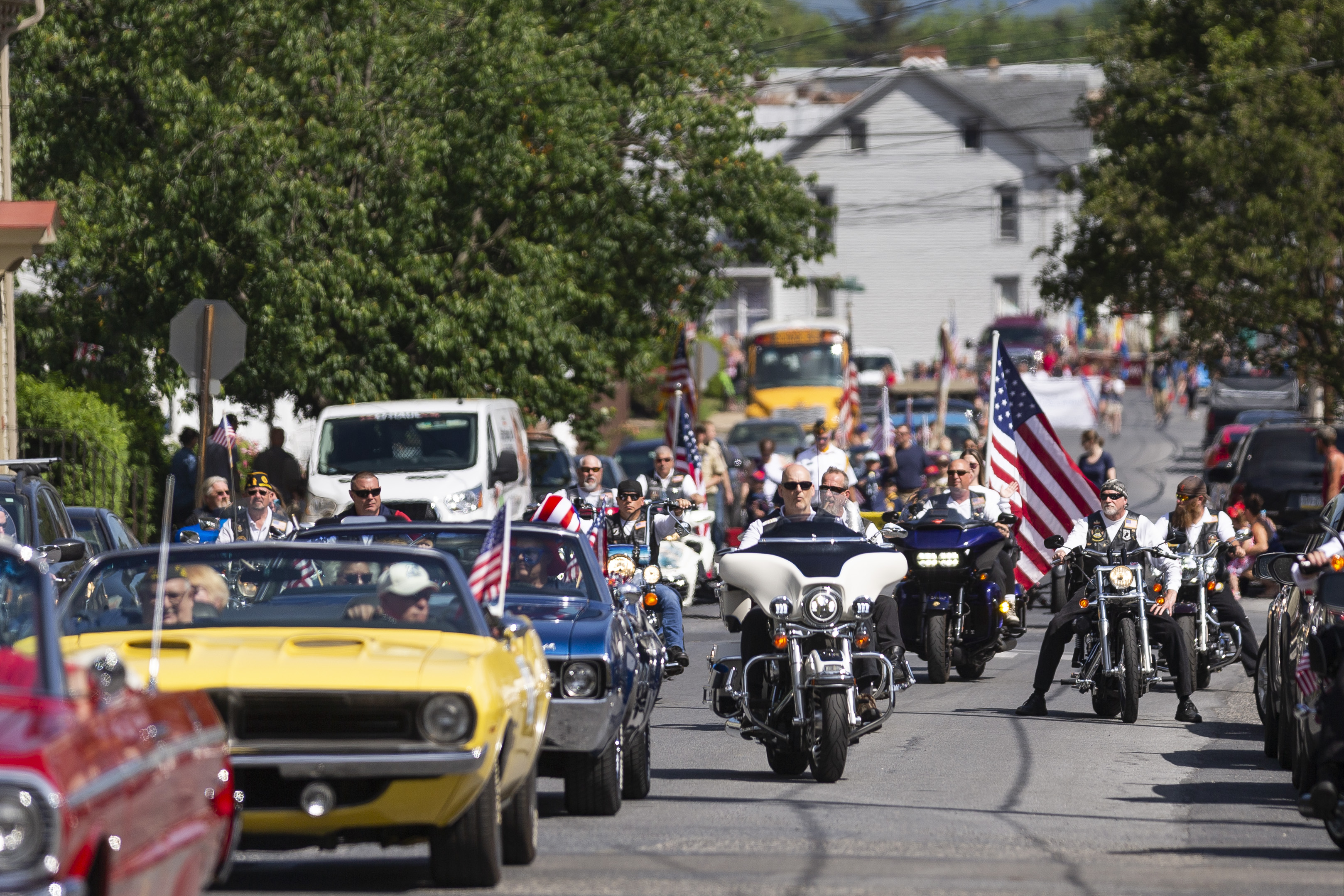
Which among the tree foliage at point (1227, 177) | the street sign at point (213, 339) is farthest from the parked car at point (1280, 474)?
the street sign at point (213, 339)

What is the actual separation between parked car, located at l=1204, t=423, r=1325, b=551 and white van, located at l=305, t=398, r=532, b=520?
352 inches

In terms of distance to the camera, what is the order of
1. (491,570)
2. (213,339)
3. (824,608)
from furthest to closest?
A: (213,339), (824,608), (491,570)

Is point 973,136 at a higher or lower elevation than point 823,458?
higher

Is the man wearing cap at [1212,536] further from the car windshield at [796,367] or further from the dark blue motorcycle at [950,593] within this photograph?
the car windshield at [796,367]

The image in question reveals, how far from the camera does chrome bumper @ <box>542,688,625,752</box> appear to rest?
909 cm

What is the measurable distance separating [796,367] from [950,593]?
3507 centimetres

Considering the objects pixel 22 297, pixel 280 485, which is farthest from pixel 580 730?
pixel 22 297

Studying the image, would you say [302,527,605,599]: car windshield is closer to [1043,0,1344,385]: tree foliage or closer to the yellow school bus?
[1043,0,1344,385]: tree foliage

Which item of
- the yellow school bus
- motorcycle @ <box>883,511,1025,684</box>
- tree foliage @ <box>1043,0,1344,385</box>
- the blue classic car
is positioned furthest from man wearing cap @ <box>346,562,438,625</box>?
the yellow school bus

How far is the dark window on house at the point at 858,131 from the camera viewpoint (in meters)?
81.4

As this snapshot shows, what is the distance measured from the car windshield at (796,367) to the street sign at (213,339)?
33.6 meters

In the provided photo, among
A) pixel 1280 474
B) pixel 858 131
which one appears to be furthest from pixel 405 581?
pixel 858 131

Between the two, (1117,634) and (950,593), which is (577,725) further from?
(950,593)

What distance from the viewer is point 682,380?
28.8 m
